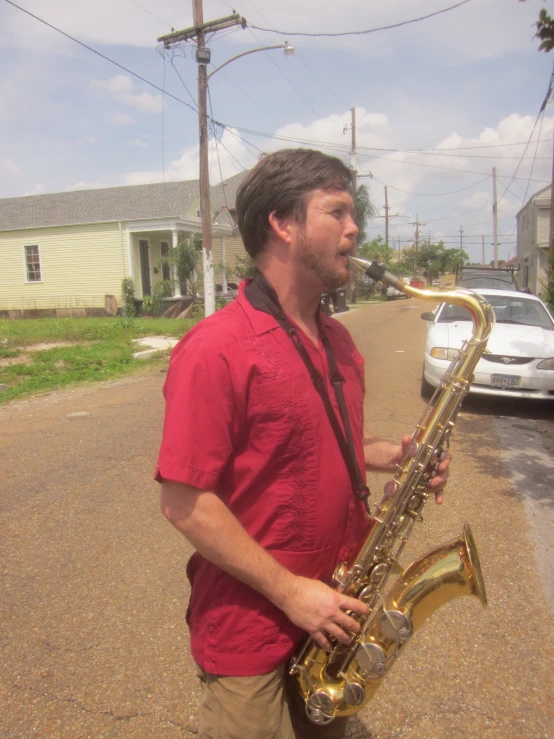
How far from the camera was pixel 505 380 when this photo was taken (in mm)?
7555

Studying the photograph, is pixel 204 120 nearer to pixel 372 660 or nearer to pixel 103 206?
pixel 103 206

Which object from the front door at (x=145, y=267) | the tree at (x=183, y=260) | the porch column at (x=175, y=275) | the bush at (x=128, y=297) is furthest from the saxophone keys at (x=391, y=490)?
the front door at (x=145, y=267)

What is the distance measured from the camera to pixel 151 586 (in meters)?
3.68

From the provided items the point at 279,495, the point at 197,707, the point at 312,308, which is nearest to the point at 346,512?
the point at 279,495

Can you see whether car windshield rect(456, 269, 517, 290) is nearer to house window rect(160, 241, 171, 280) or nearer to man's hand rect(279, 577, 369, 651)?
house window rect(160, 241, 171, 280)

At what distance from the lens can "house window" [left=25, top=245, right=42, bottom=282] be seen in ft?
80.8

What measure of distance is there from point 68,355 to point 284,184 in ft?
37.2

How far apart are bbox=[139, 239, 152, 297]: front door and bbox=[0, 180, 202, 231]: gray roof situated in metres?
1.44

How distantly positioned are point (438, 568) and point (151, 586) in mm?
2263

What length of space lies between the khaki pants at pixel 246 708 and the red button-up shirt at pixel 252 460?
0.04 metres

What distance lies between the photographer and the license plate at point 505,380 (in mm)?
7523

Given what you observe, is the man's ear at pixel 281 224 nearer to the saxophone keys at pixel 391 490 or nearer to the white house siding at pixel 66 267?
the saxophone keys at pixel 391 490

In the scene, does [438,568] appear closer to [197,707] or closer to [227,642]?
[227,642]

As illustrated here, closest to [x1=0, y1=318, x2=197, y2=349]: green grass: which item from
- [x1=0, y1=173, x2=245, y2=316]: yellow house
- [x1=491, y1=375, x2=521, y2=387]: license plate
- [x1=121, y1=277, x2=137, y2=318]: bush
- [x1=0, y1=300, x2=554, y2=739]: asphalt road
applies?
[x1=121, y1=277, x2=137, y2=318]: bush
